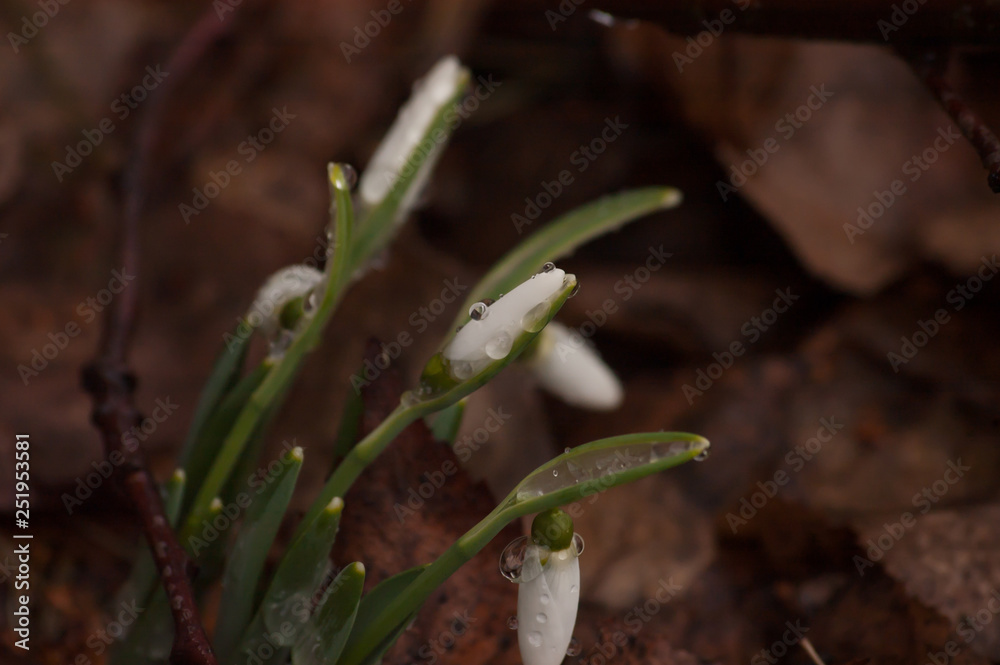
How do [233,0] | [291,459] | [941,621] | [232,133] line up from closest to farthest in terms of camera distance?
[291,459]
[941,621]
[233,0]
[232,133]

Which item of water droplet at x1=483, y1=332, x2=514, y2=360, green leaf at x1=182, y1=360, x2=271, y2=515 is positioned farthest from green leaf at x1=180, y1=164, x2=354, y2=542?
water droplet at x1=483, y1=332, x2=514, y2=360

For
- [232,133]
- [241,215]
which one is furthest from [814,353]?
[232,133]

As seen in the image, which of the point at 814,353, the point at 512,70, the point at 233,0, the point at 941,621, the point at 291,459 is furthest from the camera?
the point at 512,70

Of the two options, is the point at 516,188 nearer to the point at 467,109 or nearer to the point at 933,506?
the point at 467,109

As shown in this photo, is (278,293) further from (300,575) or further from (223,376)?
(300,575)

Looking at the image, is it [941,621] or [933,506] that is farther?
[933,506]

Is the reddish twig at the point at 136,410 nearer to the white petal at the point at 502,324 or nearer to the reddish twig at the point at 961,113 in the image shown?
the white petal at the point at 502,324
